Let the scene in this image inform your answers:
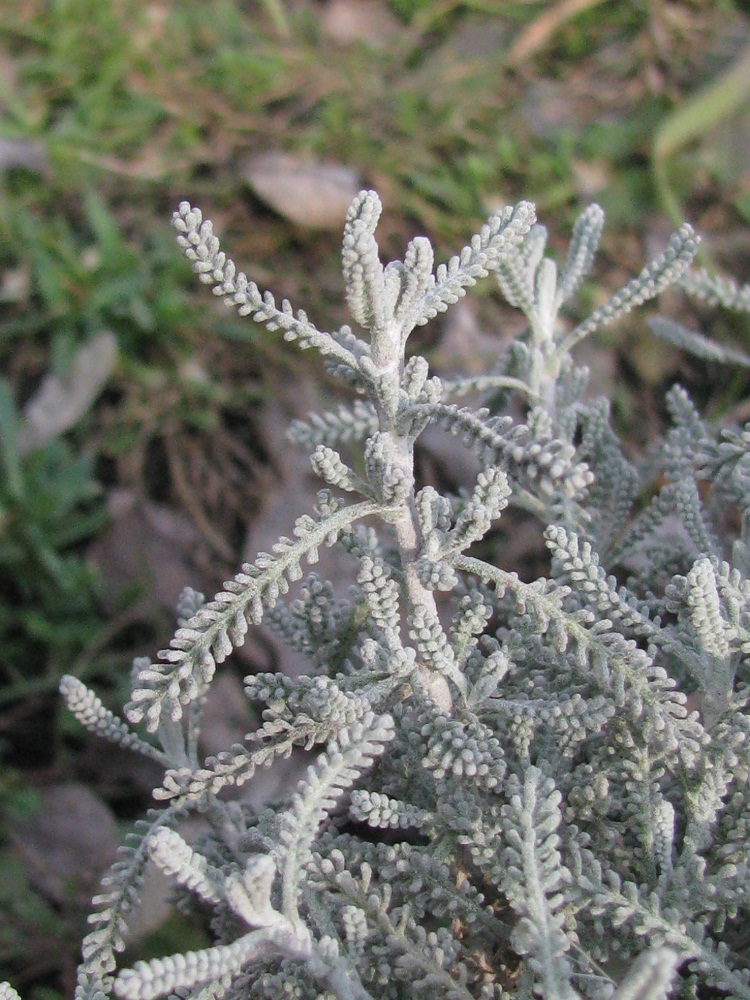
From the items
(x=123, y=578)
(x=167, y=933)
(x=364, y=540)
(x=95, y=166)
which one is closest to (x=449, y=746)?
(x=364, y=540)

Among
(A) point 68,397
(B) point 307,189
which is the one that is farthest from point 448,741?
(B) point 307,189

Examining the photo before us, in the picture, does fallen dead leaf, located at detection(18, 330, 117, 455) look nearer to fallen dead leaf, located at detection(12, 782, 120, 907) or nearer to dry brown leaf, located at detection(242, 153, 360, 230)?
dry brown leaf, located at detection(242, 153, 360, 230)

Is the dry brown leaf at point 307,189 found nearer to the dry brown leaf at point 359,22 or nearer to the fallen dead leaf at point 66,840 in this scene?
the dry brown leaf at point 359,22

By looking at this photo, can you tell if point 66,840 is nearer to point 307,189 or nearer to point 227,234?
point 227,234

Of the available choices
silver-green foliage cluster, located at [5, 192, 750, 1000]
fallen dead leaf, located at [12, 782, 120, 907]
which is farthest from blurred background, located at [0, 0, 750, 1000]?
silver-green foliage cluster, located at [5, 192, 750, 1000]

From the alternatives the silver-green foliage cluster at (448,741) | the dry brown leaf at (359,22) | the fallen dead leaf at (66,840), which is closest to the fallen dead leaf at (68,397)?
the fallen dead leaf at (66,840)
